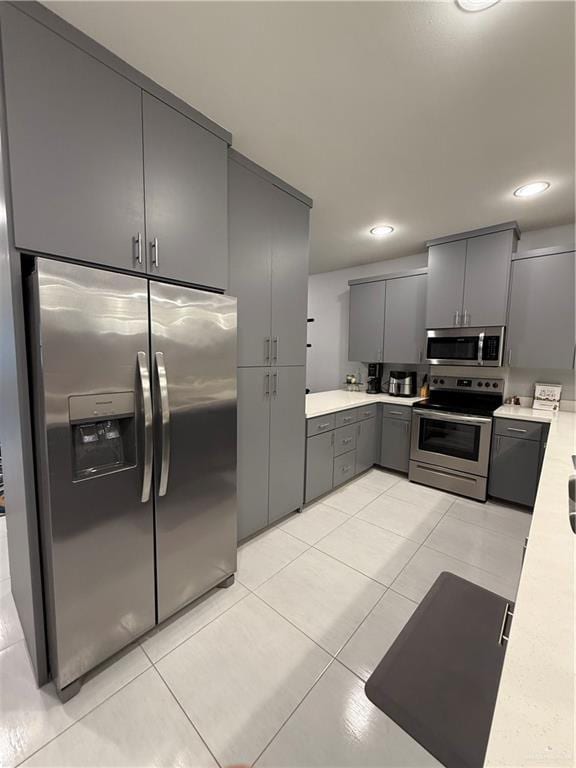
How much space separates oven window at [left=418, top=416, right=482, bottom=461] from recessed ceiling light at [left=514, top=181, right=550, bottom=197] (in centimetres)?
190

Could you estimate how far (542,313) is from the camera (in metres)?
2.79

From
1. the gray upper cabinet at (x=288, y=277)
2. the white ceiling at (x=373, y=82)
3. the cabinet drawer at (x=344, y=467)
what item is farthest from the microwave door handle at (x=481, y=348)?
the gray upper cabinet at (x=288, y=277)

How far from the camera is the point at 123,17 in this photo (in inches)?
45.6

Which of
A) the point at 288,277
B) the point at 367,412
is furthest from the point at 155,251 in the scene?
the point at 367,412

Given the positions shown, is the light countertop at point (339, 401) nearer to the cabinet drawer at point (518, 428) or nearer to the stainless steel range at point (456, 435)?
the stainless steel range at point (456, 435)

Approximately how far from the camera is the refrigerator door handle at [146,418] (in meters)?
1.35

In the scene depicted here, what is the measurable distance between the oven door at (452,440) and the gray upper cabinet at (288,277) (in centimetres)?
162

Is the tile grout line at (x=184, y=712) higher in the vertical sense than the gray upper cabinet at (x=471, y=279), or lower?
lower

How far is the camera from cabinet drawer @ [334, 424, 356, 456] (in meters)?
3.03

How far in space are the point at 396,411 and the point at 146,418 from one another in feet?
9.25

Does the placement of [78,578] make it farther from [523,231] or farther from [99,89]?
[523,231]

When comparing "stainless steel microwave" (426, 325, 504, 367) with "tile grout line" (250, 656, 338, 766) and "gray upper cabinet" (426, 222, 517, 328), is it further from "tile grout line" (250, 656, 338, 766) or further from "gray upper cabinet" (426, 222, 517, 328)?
"tile grout line" (250, 656, 338, 766)

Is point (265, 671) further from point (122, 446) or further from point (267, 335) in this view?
point (267, 335)

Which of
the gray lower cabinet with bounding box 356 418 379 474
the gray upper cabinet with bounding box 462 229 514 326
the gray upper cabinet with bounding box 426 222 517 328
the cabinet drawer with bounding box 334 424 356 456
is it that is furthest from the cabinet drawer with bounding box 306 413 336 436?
the gray upper cabinet with bounding box 462 229 514 326
